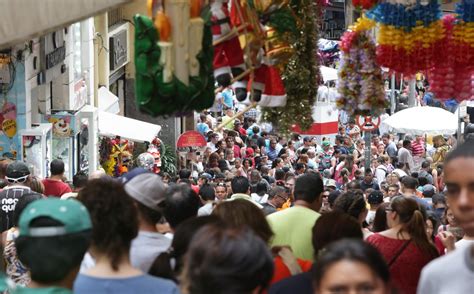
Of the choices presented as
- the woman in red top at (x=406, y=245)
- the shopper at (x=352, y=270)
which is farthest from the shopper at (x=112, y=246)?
the woman in red top at (x=406, y=245)

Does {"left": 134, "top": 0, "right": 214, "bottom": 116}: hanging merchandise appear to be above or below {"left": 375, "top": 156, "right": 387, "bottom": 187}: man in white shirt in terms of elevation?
A: above

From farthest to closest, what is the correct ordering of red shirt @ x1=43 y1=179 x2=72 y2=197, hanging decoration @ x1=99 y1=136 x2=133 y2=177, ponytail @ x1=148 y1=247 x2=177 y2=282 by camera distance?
1. hanging decoration @ x1=99 y1=136 x2=133 y2=177
2. red shirt @ x1=43 y1=179 x2=72 y2=197
3. ponytail @ x1=148 y1=247 x2=177 y2=282

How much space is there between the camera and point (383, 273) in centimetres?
469

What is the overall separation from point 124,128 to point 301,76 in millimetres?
15545

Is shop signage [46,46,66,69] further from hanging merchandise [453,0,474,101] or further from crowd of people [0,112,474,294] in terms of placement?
hanging merchandise [453,0,474,101]

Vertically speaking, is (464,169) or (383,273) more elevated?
(464,169)

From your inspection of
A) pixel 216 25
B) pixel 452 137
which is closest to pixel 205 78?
pixel 216 25

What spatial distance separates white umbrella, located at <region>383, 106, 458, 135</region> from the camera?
2602 cm

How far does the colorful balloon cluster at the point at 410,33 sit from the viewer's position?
31.9 ft

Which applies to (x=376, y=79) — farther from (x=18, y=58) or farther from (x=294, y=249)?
(x=18, y=58)

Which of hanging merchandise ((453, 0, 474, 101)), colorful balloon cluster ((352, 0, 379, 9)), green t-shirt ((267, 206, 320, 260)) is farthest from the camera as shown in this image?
colorful balloon cluster ((352, 0, 379, 9))

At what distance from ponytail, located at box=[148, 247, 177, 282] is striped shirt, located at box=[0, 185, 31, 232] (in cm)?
509

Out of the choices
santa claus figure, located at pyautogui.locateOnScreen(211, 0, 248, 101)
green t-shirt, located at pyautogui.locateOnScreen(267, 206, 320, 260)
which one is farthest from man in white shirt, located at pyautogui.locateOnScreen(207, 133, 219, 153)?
green t-shirt, located at pyautogui.locateOnScreen(267, 206, 320, 260)

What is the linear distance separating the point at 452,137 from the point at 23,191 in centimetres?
2183
